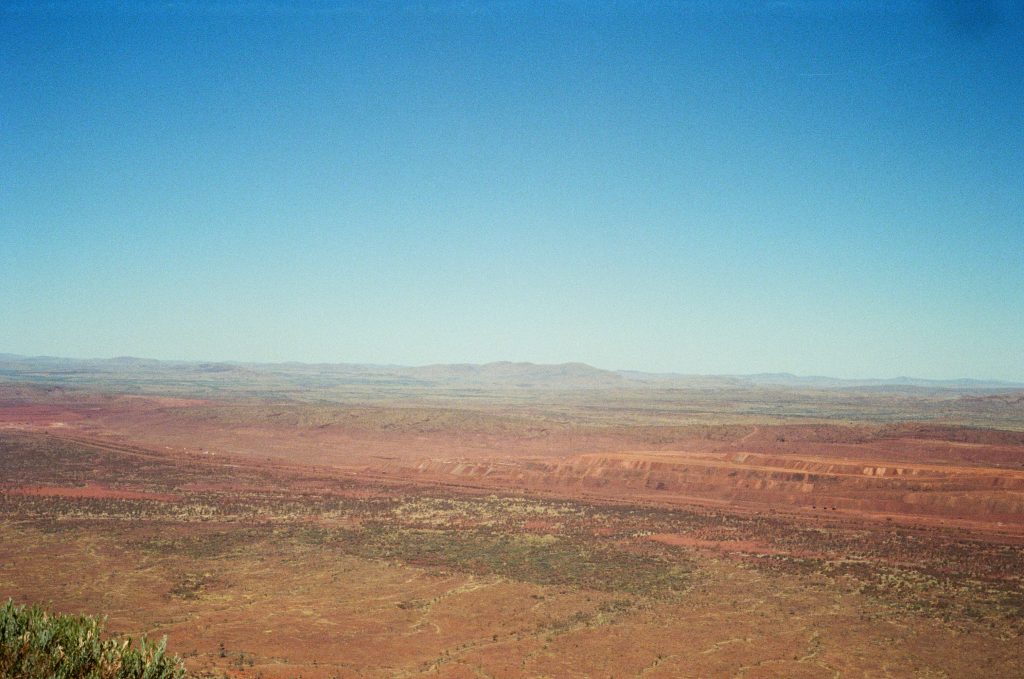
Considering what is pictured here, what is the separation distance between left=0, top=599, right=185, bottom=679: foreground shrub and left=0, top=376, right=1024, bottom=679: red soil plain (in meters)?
7.36

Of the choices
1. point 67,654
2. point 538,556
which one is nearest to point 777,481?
point 538,556

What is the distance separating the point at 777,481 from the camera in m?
43.7

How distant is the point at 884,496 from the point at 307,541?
3376cm

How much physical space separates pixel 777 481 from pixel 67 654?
4304 centimetres

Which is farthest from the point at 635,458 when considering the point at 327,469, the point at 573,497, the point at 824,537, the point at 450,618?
the point at 450,618

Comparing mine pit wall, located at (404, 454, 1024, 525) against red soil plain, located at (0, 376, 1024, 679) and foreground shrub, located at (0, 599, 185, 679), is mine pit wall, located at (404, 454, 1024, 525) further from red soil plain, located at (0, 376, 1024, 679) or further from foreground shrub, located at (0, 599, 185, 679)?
foreground shrub, located at (0, 599, 185, 679)

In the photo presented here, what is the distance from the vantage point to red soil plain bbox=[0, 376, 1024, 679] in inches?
707

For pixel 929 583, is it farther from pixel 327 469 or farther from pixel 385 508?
pixel 327 469

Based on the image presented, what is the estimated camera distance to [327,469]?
5125 centimetres

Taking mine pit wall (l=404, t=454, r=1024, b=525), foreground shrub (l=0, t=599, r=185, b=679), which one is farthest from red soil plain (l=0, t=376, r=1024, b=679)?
foreground shrub (l=0, t=599, r=185, b=679)

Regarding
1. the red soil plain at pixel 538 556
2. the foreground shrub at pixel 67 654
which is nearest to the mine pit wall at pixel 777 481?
the red soil plain at pixel 538 556

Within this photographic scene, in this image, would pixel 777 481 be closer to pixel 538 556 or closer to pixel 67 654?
pixel 538 556

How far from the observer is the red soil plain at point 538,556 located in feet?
58.9

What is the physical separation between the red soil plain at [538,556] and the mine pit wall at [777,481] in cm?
19
